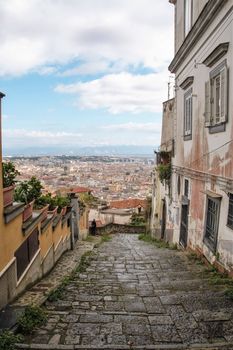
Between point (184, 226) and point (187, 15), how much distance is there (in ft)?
25.1

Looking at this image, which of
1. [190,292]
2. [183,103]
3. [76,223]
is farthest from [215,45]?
[76,223]

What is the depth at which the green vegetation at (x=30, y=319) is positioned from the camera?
199 inches

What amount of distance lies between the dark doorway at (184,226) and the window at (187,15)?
249 inches

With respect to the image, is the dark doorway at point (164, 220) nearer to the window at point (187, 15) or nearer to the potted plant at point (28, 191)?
the potted plant at point (28, 191)

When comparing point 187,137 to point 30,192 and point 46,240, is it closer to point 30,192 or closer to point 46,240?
point 30,192

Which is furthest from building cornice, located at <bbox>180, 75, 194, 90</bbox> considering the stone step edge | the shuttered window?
the stone step edge

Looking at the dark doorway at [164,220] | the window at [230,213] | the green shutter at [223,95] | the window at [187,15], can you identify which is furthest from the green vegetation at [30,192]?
the window at [187,15]

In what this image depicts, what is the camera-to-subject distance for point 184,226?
13.7m

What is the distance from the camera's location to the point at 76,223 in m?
19.0

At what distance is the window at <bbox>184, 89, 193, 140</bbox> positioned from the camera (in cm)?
1257

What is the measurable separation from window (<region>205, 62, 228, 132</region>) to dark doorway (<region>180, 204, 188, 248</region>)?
4.53m

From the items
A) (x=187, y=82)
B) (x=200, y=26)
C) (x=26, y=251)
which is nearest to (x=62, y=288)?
(x=26, y=251)

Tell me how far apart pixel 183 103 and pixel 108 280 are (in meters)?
7.81

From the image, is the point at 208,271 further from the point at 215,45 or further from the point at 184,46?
the point at 184,46
